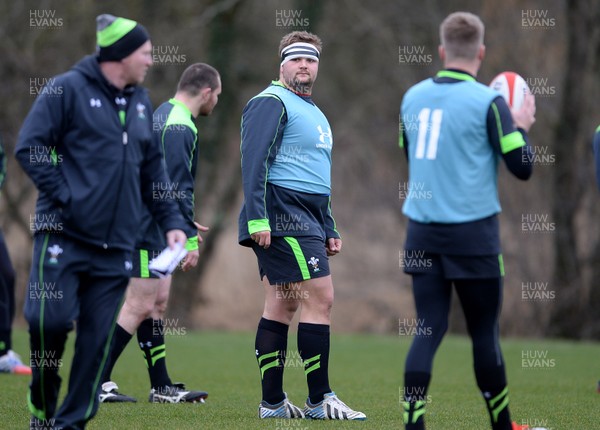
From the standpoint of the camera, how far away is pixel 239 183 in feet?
A: 67.1

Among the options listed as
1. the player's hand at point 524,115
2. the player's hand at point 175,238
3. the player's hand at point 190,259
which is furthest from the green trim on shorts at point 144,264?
the player's hand at point 524,115

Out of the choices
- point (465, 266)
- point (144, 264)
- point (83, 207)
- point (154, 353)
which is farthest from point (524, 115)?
point (154, 353)

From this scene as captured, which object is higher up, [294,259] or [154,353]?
[294,259]

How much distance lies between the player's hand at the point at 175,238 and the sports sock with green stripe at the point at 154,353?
2.53m

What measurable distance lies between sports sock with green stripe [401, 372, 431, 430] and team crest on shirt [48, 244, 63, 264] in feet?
6.26

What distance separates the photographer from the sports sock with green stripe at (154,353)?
7660mm

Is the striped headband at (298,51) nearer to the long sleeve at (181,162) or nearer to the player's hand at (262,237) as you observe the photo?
the long sleeve at (181,162)

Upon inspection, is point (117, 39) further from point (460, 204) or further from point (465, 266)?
point (465, 266)

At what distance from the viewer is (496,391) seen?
520cm

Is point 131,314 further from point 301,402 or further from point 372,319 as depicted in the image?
point 372,319

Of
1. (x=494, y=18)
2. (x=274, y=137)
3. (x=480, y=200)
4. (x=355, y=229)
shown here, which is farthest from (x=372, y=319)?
(x=480, y=200)

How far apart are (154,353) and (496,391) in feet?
10.8

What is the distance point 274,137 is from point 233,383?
3.45 meters

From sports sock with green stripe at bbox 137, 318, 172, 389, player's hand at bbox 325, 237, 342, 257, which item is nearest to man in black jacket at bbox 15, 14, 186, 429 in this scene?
player's hand at bbox 325, 237, 342, 257
